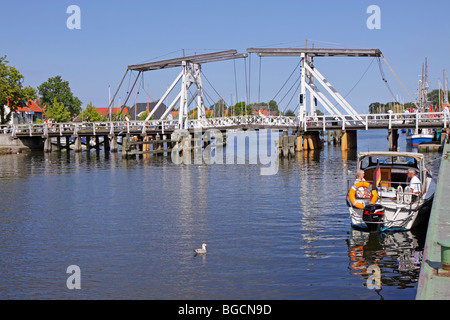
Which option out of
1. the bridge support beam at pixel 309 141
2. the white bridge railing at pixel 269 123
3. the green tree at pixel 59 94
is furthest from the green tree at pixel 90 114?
the bridge support beam at pixel 309 141

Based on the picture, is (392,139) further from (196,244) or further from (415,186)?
(196,244)

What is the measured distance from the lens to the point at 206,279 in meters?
13.8

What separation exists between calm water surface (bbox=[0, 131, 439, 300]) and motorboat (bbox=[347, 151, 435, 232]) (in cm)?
44

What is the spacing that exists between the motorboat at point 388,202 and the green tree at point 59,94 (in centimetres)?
13768

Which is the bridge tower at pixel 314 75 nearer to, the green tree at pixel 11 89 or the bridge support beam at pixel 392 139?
the bridge support beam at pixel 392 139

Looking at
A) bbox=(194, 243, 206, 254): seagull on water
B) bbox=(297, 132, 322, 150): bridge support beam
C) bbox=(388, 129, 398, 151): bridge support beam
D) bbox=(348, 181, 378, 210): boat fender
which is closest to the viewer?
bbox=(194, 243, 206, 254): seagull on water

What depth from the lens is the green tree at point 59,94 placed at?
149250 mm

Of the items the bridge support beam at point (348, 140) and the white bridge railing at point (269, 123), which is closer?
the white bridge railing at point (269, 123)

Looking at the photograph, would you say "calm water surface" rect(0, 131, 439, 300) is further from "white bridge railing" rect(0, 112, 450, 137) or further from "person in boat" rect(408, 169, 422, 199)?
"white bridge railing" rect(0, 112, 450, 137)

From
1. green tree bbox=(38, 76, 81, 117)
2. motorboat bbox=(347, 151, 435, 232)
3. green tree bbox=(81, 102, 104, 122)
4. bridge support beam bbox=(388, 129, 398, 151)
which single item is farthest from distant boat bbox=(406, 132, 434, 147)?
green tree bbox=(38, 76, 81, 117)

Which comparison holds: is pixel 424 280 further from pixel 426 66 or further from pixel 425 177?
pixel 426 66

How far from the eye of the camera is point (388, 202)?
60.5 ft

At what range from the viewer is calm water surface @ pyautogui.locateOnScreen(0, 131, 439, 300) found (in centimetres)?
1323
